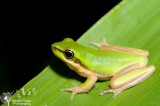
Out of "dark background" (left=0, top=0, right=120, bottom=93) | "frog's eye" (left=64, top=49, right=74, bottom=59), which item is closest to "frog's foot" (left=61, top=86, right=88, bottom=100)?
"frog's eye" (left=64, top=49, right=74, bottom=59)

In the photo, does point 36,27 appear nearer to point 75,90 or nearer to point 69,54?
point 69,54

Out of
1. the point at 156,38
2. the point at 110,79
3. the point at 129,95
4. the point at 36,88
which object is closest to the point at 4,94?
the point at 36,88

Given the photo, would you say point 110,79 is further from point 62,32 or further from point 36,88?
point 62,32

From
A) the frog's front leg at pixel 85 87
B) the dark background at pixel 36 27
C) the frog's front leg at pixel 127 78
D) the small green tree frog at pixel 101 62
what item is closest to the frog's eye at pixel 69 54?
the small green tree frog at pixel 101 62

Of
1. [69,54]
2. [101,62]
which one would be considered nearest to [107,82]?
[101,62]

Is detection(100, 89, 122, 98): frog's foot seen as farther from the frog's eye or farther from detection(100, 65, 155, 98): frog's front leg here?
the frog's eye

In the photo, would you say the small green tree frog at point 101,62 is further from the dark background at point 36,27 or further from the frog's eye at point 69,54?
the dark background at point 36,27

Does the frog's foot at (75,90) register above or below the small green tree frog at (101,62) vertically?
below
